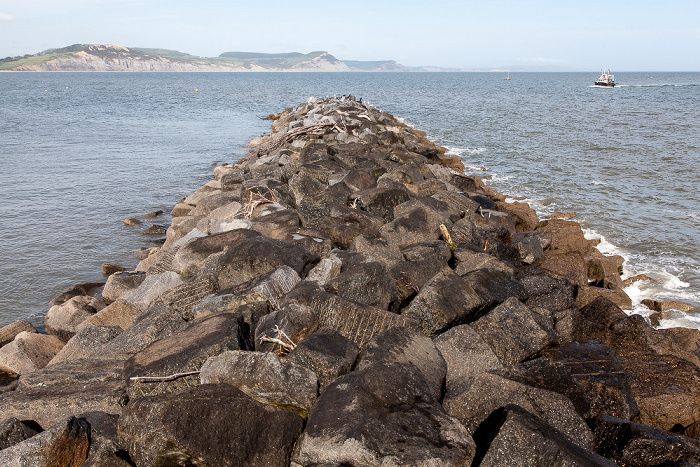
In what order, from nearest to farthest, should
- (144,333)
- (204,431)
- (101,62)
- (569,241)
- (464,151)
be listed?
(204,431) < (144,333) < (569,241) < (464,151) < (101,62)

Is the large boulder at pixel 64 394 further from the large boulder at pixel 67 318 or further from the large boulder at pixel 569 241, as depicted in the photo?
the large boulder at pixel 569 241

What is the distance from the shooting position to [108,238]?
910cm

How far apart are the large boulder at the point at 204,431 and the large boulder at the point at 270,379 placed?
232 mm

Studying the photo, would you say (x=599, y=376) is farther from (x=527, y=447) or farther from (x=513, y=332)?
(x=527, y=447)

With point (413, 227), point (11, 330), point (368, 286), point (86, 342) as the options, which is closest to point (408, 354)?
point (368, 286)

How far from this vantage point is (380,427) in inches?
92.0

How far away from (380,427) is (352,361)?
2.68 feet

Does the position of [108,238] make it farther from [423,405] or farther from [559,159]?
[559,159]

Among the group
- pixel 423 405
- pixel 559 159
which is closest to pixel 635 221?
pixel 559 159

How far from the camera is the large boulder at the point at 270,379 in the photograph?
2.71m

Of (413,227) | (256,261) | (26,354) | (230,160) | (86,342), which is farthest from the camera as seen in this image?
(230,160)

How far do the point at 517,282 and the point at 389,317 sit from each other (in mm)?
1657

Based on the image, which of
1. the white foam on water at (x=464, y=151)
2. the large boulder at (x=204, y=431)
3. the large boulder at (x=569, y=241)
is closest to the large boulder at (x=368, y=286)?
the large boulder at (x=204, y=431)

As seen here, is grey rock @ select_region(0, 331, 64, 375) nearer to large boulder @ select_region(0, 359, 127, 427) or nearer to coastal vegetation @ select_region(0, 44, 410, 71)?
large boulder @ select_region(0, 359, 127, 427)
